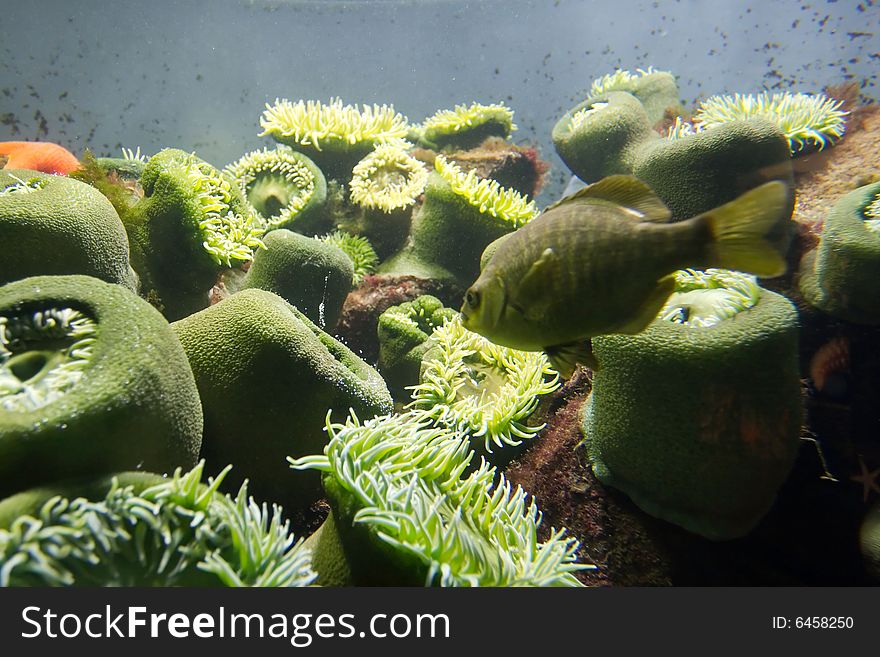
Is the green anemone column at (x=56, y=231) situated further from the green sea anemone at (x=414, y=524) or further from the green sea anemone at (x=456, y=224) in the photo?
the green sea anemone at (x=456, y=224)

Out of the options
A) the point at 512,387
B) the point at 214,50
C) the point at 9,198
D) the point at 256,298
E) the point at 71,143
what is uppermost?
the point at 214,50

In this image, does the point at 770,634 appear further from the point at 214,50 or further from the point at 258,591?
the point at 214,50

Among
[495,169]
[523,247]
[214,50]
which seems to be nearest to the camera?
[523,247]

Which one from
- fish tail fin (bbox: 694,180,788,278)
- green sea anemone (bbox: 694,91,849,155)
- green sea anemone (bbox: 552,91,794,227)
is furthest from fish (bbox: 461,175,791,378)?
green sea anemone (bbox: 694,91,849,155)

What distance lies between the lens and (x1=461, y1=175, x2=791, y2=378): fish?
129 centimetres

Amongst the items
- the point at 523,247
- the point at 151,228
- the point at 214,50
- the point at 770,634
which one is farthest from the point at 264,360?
the point at 214,50

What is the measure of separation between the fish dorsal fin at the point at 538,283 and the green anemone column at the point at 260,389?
1.10 metres

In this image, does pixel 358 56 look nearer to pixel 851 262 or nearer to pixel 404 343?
pixel 404 343

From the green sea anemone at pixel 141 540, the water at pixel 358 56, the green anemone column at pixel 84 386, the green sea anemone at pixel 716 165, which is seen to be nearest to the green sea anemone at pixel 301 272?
the green anemone column at pixel 84 386

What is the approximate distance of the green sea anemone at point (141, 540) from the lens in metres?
1.16

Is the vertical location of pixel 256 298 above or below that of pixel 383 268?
above

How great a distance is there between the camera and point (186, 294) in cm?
302

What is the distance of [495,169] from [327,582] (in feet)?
15.4

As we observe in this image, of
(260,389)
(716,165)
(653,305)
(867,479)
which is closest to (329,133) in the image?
(716,165)
